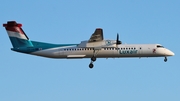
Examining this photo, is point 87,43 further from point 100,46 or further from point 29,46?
point 29,46

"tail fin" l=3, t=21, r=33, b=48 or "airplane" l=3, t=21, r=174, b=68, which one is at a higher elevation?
"tail fin" l=3, t=21, r=33, b=48

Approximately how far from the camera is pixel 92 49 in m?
43.0

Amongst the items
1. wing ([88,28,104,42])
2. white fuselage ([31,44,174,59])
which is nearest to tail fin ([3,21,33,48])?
white fuselage ([31,44,174,59])

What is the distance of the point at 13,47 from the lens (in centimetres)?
4403

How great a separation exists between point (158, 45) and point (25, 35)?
15.5 metres

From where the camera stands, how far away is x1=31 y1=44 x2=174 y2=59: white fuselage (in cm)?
4300

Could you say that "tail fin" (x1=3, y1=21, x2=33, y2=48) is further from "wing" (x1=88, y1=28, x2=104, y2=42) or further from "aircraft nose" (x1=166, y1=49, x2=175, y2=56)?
"aircraft nose" (x1=166, y1=49, x2=175, y2=56)

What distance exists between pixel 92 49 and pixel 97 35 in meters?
2.07

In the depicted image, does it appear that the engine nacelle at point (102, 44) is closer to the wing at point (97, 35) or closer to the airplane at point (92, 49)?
the airplane at point (92, 49)

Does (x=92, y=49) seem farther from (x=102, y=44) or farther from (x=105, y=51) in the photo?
(x=105, y=51)

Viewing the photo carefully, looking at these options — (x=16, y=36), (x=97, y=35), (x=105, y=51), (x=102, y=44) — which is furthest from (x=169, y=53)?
(x=16, y=36)

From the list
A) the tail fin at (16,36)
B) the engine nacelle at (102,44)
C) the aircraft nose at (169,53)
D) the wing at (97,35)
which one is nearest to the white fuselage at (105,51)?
the engine nacelle at (102,44)

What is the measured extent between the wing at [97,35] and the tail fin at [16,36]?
734 centimetres

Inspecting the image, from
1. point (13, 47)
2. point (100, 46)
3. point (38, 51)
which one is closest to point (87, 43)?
point (100, 46)
